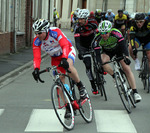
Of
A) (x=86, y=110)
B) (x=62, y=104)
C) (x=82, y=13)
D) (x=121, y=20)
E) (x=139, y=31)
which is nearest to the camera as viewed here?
(x=62, y=104)

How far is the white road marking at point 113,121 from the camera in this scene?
284 inches

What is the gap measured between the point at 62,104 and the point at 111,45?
222 centimetres

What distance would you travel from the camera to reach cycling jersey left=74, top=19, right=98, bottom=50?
34.9 ft

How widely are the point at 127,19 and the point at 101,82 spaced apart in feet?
48.1

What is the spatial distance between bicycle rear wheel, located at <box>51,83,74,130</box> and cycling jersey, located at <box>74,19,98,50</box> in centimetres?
342

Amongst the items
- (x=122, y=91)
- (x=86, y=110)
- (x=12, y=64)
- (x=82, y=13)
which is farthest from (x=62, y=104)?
(x=12, y=64)

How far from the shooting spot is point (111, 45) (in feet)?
30.1

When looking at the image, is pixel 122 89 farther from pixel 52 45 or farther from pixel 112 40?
pixel 52 45

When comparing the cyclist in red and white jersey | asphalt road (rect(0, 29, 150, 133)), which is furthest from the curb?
the cyclist in red and white jersey

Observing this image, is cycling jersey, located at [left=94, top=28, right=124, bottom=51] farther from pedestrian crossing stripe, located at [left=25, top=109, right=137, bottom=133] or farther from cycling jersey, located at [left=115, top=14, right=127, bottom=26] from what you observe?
cycling jersey, located at [left=115, top=14, right=127, bottom=26]

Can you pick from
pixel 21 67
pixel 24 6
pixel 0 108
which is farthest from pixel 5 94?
pixel 24 6

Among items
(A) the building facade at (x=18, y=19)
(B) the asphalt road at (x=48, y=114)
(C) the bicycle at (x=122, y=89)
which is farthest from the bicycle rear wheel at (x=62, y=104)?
(A) the building facade at (x=18, y=19)

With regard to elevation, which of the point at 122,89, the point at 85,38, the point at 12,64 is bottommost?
the point at 12,64

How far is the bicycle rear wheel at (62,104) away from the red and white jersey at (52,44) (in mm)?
488
